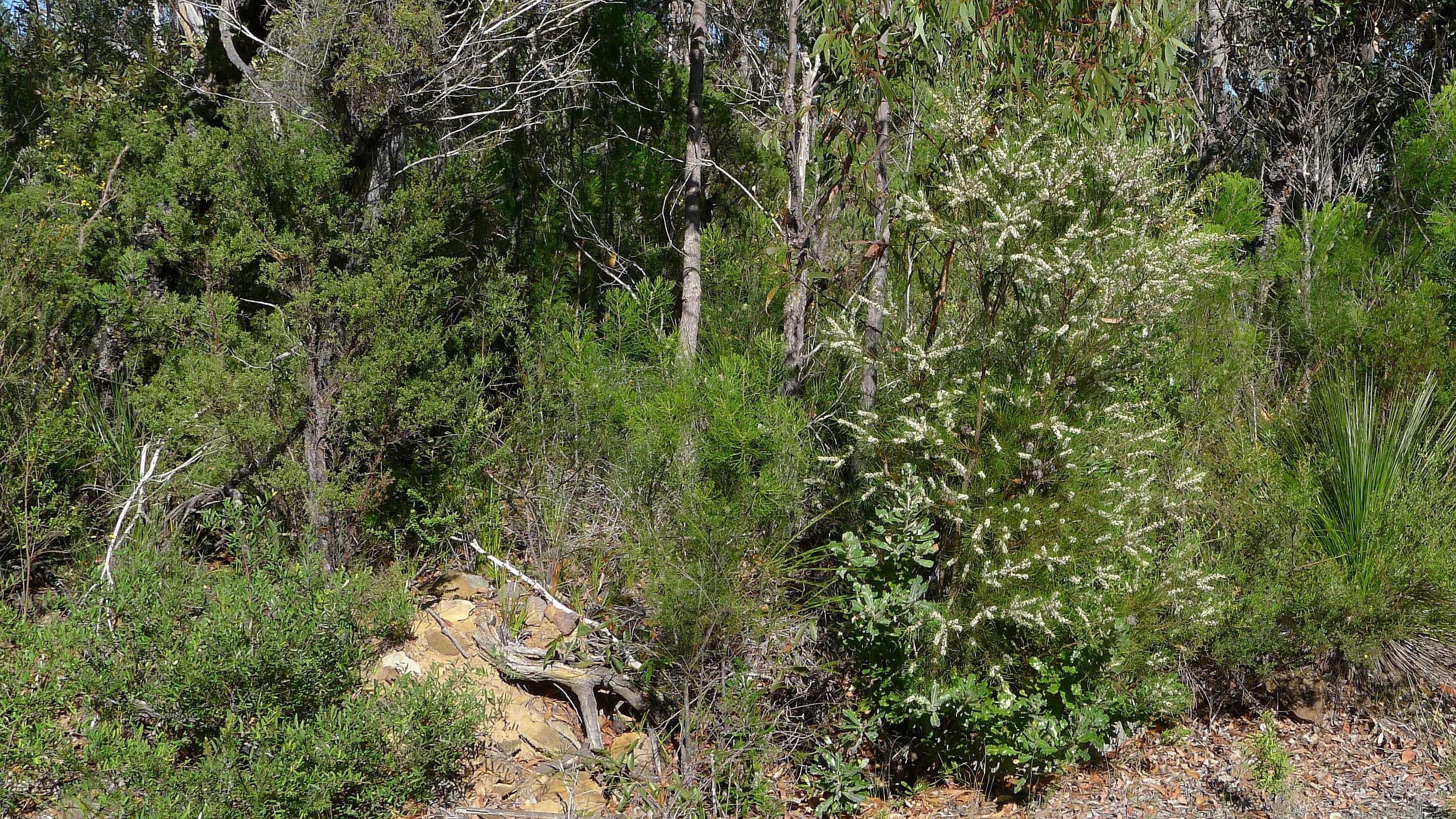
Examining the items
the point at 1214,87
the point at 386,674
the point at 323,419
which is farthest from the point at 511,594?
the point at 1214,87

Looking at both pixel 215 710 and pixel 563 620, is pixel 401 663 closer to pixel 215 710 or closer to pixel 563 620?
pixel 563 620

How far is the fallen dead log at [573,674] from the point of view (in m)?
4.33

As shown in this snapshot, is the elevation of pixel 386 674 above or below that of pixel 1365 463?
below

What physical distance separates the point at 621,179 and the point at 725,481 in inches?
122

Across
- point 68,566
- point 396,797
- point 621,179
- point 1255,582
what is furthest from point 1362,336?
point 68,566

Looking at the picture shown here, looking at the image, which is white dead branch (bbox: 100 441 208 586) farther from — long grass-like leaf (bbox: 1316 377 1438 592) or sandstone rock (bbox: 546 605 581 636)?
long grass-like leaf (bbox: 1316 377 1438 592)

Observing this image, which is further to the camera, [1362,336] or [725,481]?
[1362,336]

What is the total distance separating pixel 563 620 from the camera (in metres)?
4.71

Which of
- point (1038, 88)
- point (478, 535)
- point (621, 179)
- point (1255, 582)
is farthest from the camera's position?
point (621, 179)

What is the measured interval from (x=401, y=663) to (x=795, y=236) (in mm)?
2792

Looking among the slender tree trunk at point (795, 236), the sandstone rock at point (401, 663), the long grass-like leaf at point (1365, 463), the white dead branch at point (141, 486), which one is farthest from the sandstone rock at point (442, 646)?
the long grass-like leaf at point (1365, 463)

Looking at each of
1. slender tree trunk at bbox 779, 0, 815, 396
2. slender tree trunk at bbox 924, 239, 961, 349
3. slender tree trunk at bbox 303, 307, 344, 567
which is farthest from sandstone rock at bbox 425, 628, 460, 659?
slender tree trunk at bbox 924, 239, 961, 349

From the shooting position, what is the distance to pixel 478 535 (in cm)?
499

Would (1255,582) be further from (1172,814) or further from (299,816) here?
(299,816)
